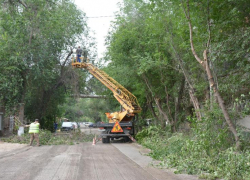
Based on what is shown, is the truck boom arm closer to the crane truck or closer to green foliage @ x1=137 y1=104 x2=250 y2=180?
the crane truck

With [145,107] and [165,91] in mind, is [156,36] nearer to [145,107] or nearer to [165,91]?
[165,91]

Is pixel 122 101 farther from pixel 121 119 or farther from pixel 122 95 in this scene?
pixel 121 119

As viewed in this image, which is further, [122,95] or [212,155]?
[122,95]

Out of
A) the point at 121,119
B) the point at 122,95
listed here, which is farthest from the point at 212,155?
the point at 122,95

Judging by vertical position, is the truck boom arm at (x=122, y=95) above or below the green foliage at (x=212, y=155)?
above

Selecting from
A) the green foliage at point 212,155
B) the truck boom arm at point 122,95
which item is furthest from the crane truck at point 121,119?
the green foliage at point 212,155

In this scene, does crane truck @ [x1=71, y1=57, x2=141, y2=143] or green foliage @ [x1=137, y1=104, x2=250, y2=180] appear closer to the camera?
green foliage @ [x1=137, y1=104, x2=250, y2=180]

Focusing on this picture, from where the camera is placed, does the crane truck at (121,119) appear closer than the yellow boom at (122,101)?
Yes

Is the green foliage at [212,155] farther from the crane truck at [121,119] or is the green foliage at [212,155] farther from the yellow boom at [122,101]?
the yellow boom at [122,101]

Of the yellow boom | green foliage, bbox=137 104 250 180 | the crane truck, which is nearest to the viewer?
green foliage, bbox=137 104 250 180

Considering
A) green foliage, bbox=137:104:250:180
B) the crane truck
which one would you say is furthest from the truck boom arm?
green foliage, bbox=137:104:250:180

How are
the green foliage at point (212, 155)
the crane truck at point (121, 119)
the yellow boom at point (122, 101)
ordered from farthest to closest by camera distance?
the yellow boom at point (122, 101), the crane truck at point (121, 119), the green foliage at point (212, 155)

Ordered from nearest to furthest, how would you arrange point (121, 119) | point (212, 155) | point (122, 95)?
point (212, 155)
point (121, 119)
point (122, 95)

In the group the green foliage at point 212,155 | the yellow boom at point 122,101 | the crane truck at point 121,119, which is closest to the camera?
the green foliage at point 212,155
